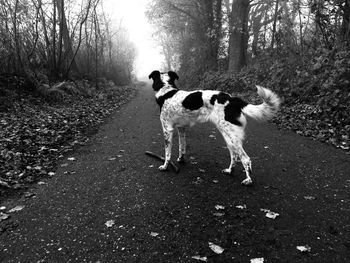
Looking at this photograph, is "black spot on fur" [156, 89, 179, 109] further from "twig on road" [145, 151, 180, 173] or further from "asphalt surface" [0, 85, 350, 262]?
"asphalt surface" [0, 85, 350, 262]

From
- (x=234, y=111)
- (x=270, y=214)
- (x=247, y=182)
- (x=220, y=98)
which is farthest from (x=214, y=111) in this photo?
(x=270, y=214)

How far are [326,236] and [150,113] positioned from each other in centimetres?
929

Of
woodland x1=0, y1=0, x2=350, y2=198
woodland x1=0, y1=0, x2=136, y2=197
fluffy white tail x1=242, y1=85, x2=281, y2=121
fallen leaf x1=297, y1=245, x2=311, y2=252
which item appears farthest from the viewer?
woodland x1=0, y1=0, x2=350, y2=198

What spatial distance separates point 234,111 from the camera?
4453 mm

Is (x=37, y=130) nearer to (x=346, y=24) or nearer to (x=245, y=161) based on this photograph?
(x=245, y=161)

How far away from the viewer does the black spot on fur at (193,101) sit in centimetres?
482

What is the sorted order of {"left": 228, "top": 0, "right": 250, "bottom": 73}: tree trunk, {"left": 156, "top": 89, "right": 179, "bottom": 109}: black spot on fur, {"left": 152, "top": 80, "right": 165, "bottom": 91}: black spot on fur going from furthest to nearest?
{"left": 228, "top": 0, "right": 250, "bottom": 73}: tree trunk → {"left": 152, "top": 80, "right": 165, "bottom": 91}: black spot on fur → {"left": 156, "top": 89, "right": 179, "bottom": 109}: black spot on fur

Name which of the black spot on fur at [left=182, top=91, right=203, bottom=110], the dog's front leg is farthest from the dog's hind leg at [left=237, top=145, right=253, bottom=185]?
the dog's front leg

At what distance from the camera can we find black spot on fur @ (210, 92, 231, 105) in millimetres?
4543

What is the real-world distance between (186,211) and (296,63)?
30.5ft

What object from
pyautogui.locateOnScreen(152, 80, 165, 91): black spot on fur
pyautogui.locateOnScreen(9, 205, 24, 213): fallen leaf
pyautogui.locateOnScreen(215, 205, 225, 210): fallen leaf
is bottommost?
pyautogui.locateOnScreen(9, 205, 24, 213): fallen leaf

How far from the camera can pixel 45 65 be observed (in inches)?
574

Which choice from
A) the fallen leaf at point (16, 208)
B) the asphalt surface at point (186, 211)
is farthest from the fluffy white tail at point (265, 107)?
the fallen leaf at point (16, 208)

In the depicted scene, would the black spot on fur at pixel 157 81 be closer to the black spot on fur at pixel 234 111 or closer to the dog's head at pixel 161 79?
the dog's head at pixel 161 79
